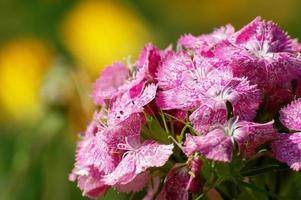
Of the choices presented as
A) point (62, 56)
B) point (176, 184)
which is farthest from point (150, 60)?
point (62, 56)

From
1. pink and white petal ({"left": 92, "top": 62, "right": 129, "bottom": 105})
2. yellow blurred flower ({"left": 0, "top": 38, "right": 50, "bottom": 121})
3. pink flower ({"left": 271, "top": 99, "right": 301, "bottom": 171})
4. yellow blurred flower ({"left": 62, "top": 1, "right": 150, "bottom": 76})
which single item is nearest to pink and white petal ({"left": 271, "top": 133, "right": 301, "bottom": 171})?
pink flower ({"left": 271, "top": 99, "right": 301, "bottom": 171})

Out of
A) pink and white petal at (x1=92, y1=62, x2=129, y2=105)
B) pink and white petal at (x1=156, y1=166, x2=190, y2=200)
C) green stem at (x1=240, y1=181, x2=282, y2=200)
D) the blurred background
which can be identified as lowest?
green stem at (x1=240, y1=181, x2=282, y2=200)

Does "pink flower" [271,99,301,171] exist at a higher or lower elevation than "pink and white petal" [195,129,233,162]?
lower

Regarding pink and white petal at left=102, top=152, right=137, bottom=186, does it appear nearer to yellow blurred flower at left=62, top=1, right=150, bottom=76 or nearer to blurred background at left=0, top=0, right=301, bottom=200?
blurred background at left=0, top=0, right=301, bottom=200

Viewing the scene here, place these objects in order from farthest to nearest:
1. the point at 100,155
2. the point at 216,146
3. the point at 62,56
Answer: the point at 62,56 → the point at 100,155 → the point at 216,146

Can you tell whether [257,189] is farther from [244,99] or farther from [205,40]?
[205,40]

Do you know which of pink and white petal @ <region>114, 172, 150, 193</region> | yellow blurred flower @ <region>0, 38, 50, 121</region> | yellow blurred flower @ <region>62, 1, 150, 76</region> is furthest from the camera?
yellow blurred flower @ <region>62, 1, 150, 76</region>

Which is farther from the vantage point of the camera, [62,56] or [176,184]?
[62,56]
